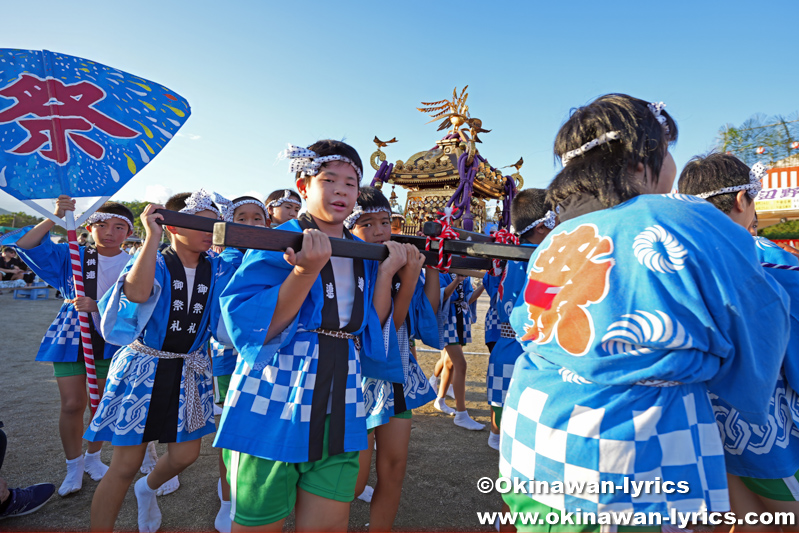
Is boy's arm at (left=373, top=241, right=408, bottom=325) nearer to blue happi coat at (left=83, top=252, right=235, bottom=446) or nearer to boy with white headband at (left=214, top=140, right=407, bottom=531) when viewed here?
boy with white headband at (left=214, top=140, right=407, bottom=531)

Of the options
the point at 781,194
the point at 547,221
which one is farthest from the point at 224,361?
the point at 781,194

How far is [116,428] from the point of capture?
→ 237 centimetres

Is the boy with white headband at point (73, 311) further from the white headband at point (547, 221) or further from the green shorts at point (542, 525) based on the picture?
the white headband at point (547, 221)

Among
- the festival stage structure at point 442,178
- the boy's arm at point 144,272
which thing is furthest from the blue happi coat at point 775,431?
the festival stage structure at point 442,178

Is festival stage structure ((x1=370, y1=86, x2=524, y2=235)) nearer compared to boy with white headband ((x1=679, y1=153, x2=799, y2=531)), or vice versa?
boy with white headband ((x1=679, y1=153, x2=799, y2=531))

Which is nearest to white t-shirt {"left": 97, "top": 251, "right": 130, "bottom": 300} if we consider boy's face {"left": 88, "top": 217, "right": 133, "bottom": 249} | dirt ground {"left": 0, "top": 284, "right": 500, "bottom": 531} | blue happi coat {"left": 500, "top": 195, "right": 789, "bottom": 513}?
boy's face {"left": 88, "top": 217, "right": 133, "bottom": 249}

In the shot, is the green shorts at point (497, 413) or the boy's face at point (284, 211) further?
the boy's face at point (284, 211)

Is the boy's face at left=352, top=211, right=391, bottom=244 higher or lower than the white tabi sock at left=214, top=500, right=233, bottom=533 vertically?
higher

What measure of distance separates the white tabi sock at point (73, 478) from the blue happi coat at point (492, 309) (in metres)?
3.50

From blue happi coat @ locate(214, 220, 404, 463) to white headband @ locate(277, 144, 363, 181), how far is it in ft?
1.44

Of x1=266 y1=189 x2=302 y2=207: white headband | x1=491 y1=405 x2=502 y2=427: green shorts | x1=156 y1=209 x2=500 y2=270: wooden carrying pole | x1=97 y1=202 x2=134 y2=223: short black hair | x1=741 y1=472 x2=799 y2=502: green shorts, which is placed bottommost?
x1=491 y1=405 x2=502 y2=427: green shorts

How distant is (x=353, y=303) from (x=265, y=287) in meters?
0.41

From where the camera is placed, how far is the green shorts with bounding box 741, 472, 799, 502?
68.7 inches

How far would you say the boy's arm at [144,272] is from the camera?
A: 7.43 ft
